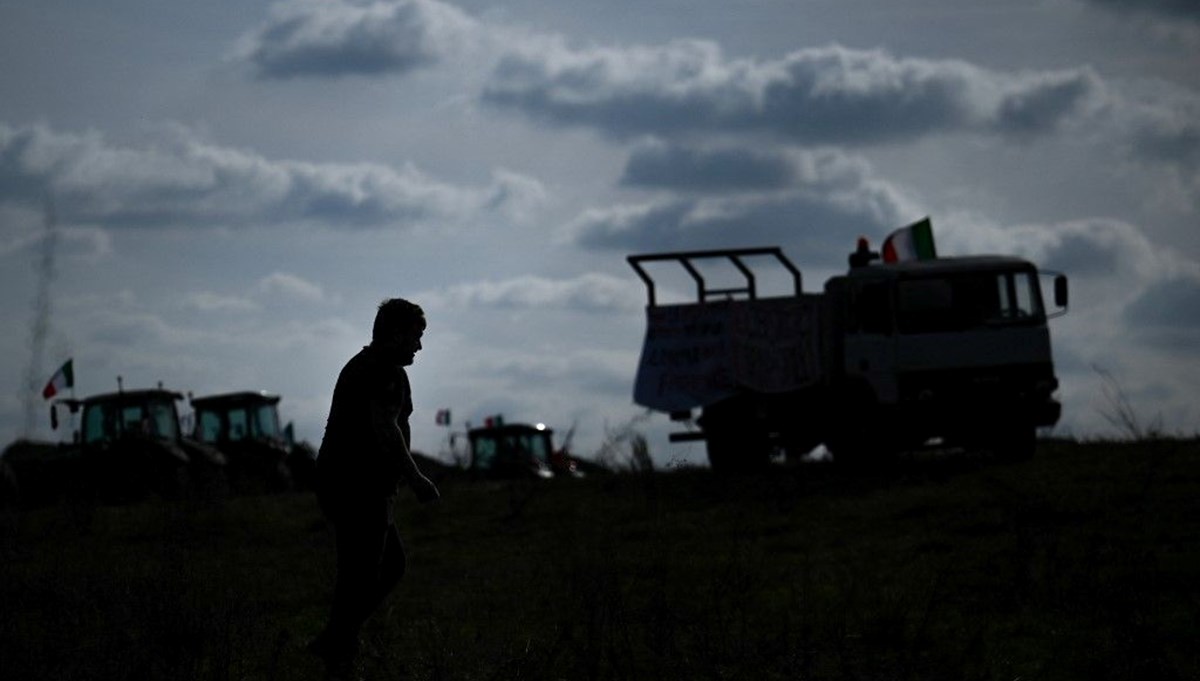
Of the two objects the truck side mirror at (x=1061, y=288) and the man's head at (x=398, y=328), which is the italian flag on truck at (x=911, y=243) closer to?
the truck side mirror at (x=1061, y=288)

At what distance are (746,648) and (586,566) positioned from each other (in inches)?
127

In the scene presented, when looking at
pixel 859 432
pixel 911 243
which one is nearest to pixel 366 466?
pixel 859 432

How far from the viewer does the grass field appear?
9.38m

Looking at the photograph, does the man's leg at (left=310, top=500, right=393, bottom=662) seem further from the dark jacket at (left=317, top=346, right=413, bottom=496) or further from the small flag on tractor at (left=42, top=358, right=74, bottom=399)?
the small flag on tractor at (left=42, top=358, right=74, bottom=399)

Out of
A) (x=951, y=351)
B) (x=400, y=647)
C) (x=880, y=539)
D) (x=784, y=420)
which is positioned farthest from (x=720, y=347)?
(x=400, y=647)

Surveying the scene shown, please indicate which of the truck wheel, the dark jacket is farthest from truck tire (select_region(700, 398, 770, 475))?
the dark jacket

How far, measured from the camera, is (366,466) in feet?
30.6

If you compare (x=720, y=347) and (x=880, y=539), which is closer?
(x=880, y=539)

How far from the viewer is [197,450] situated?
33219 mm

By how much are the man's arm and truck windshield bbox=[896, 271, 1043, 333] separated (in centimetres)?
1690

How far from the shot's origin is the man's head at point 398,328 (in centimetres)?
928

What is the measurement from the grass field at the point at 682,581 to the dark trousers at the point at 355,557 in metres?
0.29

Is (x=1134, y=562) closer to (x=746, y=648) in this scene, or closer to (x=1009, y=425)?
(x=746, y=648)

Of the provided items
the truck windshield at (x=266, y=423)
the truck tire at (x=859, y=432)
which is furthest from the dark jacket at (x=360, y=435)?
the truck windshield at (x=266, y=423)
